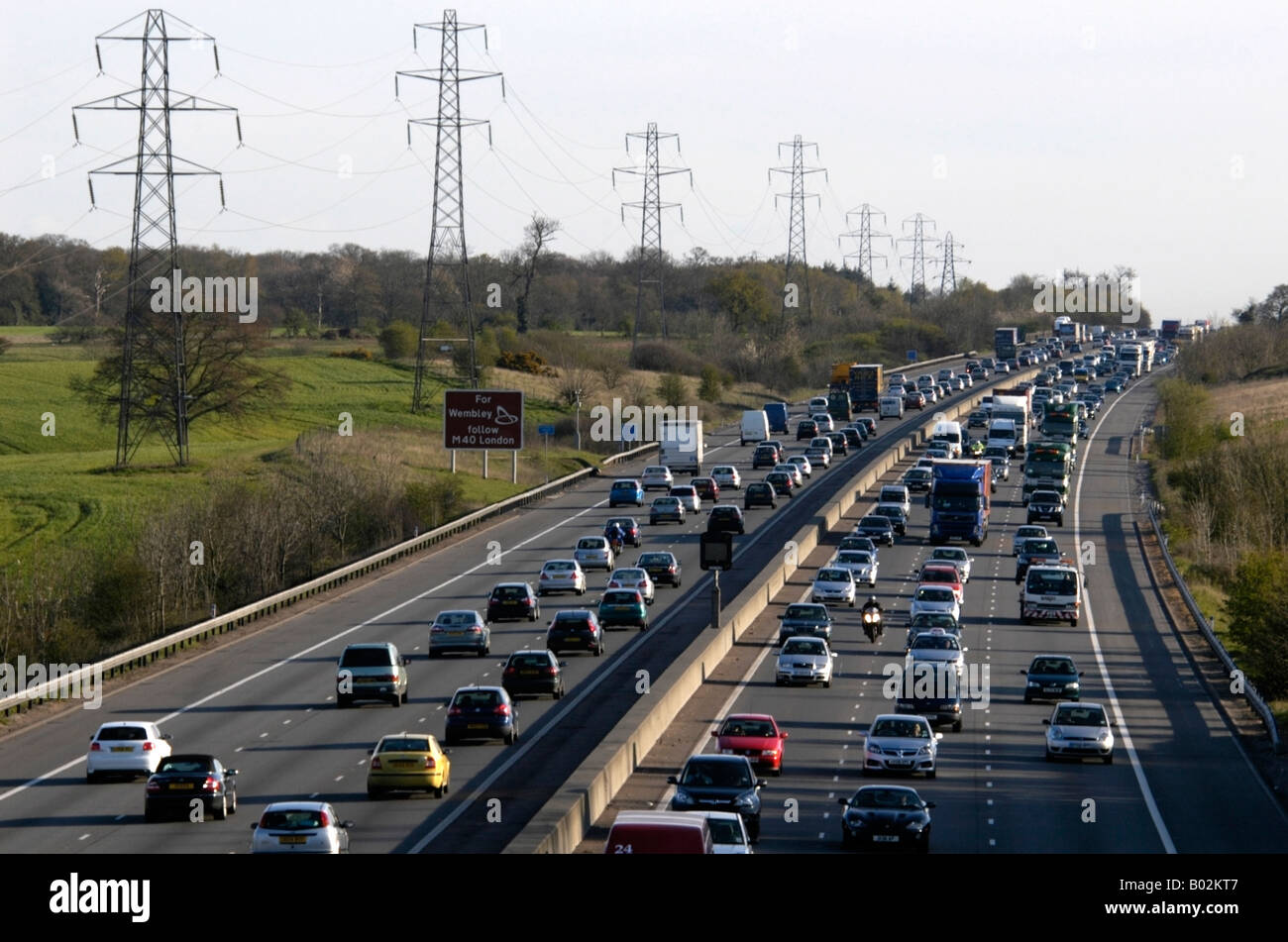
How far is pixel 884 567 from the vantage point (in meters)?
69.1

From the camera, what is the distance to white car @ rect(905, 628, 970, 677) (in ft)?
147

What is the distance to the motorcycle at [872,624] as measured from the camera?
52219 mm

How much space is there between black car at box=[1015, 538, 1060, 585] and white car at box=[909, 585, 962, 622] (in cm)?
962

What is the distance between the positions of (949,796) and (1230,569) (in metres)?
49.5

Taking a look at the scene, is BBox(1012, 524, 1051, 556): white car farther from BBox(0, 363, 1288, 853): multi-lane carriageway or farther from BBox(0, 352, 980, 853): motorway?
BBox(0, 352, 980, 853): motorway

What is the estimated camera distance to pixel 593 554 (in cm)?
6538

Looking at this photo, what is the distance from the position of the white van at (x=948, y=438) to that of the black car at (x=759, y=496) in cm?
1931

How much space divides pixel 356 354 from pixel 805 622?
114 m

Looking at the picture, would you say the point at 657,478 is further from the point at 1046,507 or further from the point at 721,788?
the point at 721,788
